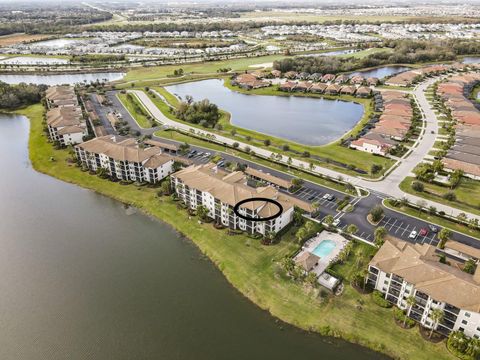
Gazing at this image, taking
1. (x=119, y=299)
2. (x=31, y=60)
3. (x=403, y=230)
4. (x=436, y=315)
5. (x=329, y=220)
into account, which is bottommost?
(x=119, y=299)

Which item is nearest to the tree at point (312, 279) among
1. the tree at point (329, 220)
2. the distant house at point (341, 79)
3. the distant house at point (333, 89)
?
the tree at point (329, 220)

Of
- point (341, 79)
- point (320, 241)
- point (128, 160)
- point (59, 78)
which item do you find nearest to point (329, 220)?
point (320, 241)

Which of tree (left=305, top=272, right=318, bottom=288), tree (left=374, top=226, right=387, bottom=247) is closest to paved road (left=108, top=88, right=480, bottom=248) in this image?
tree (left=374, top=226, right=387, bottom=247)

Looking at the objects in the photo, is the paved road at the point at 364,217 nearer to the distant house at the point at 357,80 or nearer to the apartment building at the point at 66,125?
the apartment building at the point at 66,125

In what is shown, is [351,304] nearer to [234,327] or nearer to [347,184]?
[234,327]

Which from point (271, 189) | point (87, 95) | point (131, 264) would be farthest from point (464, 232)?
point (87, 95)

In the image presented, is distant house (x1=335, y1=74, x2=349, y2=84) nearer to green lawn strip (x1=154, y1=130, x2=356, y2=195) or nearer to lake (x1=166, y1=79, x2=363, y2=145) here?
lake (x1=166, y1=79, x2=363, y2=145)

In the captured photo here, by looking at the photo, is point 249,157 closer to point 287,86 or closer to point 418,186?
point 418,186
